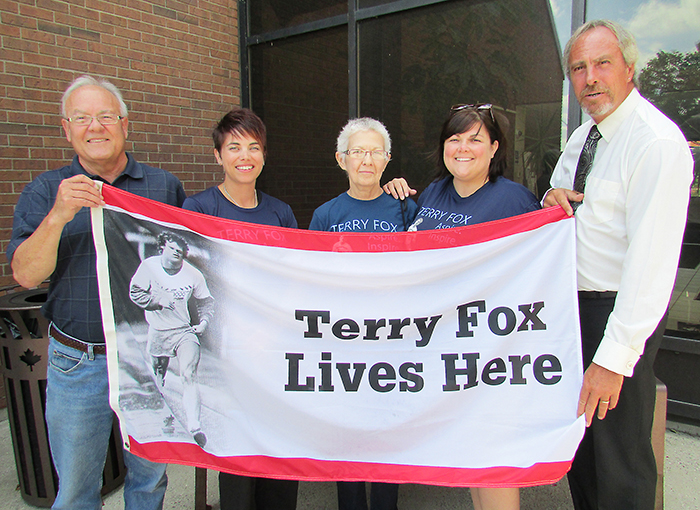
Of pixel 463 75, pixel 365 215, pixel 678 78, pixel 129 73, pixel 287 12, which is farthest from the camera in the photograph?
pixel 287 12

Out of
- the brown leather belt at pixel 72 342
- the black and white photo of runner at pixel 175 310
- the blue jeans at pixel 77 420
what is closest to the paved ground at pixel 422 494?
the blue jeans at pixel 77 420

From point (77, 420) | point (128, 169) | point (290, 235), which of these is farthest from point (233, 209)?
point (77, 420)

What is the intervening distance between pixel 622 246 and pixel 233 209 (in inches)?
66.0

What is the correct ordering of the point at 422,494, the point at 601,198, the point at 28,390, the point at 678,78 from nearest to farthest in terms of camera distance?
1. the point at 601,198
2. the point at 28,390
3. the point at 422,494
4. the point at 678,78

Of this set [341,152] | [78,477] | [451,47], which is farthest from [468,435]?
[451,47]

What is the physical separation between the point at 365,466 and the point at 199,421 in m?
0.73

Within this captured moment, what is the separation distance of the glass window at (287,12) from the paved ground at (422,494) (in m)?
4.39

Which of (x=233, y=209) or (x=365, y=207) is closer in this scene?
(x=233, y=209)

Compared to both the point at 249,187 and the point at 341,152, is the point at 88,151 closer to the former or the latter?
the point at 249,187

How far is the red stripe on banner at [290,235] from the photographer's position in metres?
1.96

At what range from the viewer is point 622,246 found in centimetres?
180

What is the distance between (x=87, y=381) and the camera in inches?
76.9

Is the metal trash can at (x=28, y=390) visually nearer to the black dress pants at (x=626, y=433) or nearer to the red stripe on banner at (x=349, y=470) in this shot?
the red stripe on banner at (x=349, y=470)

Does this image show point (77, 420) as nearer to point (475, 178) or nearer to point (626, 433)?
point (475, 178)
